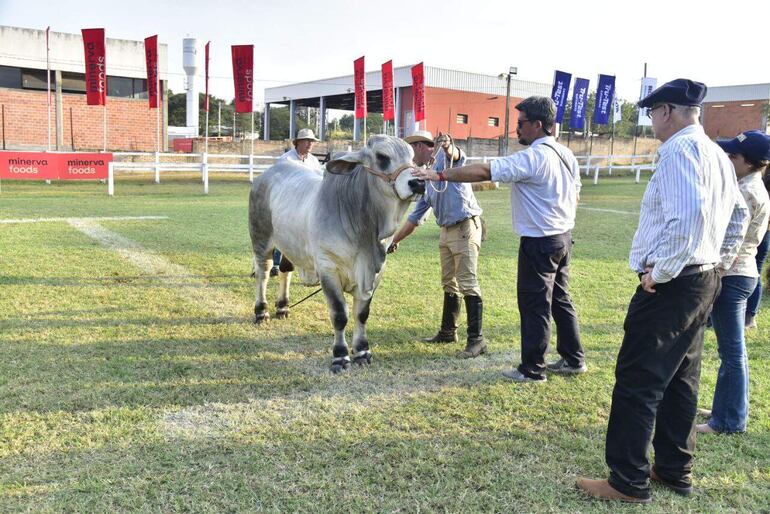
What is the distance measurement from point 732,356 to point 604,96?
3260 centimetres

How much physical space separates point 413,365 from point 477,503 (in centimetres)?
216

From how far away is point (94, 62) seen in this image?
79.8ft

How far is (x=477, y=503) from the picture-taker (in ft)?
10.6

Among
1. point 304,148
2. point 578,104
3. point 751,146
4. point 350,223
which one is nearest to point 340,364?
point 350,223

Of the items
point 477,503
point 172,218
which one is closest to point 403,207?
point 477,503

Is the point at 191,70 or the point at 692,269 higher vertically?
the point at 191,70

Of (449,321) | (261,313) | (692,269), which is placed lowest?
(261,313)

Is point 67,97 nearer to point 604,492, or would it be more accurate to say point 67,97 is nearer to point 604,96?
point 604,96

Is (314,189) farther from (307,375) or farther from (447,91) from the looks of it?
(447,91)

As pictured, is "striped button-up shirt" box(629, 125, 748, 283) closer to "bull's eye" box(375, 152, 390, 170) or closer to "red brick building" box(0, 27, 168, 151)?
"bull's eye" box(375, 152, 390, 170)

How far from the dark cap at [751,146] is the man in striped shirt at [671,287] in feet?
3.54

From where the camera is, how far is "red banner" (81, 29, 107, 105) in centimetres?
2428

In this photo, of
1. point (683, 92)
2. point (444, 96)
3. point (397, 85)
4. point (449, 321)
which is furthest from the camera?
point (444, 96)

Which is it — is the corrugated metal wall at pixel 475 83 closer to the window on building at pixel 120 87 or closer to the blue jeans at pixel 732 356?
the window on building at pixel 120 87
